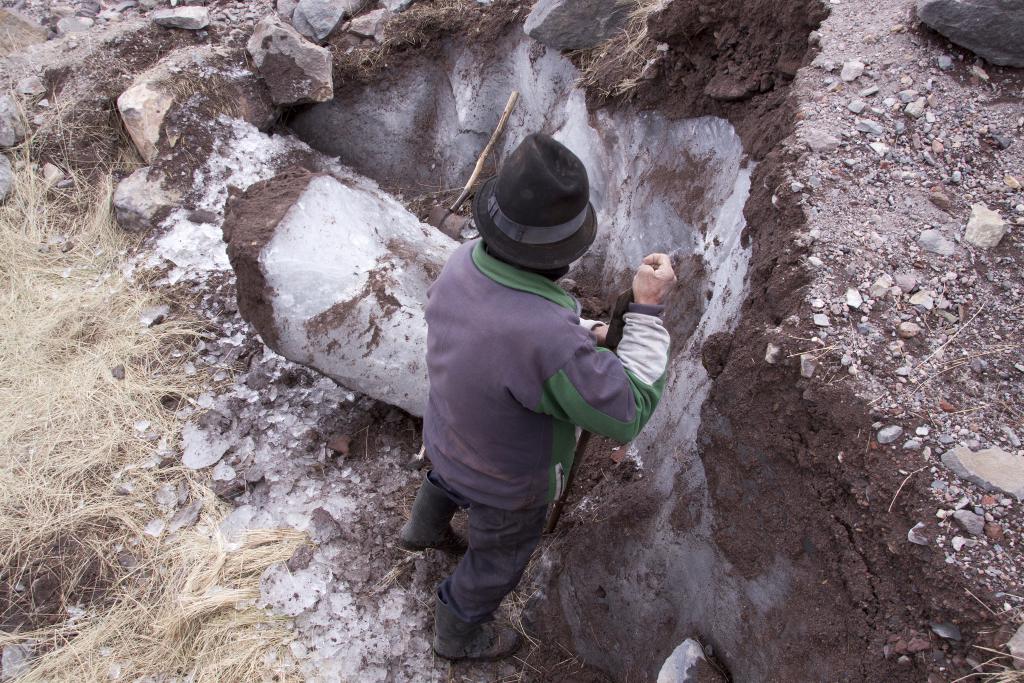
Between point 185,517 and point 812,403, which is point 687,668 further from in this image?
point 185,517

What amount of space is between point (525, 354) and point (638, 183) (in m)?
2.02

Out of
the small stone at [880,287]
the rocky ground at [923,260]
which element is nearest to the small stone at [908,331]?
the rocky ground at [923,260]

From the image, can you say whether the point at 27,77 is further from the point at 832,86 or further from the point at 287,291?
the point at 832,86

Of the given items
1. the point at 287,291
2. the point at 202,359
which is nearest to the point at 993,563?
the point at 287,291

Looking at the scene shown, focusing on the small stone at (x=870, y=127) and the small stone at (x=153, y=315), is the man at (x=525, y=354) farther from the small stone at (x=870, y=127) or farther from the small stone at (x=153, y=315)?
the small stone at (x=153, y=315)

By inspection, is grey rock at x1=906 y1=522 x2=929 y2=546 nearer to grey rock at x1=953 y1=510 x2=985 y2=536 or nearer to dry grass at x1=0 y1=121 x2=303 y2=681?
grey rock at x1=953 y1=510 x2=985 y2=536

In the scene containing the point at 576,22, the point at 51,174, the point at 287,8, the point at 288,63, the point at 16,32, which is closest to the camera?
the point at 576,22

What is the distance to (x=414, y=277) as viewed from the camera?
3.23 metres

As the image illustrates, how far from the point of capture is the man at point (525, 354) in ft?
5.65

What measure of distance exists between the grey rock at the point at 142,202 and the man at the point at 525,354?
3.06 metres

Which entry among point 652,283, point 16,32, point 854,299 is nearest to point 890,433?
point 854,299

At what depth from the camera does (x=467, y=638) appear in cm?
261

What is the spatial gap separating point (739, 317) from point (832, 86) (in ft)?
3.34

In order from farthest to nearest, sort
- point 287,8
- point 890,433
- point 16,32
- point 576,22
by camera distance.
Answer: point 287,8 < point 16,32 < point 576,22 < point 890,433
